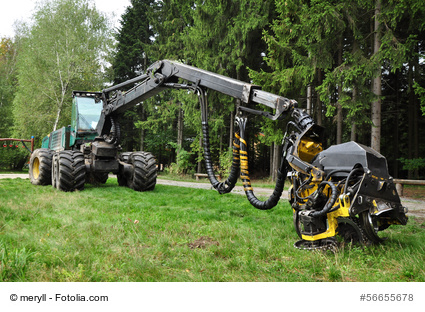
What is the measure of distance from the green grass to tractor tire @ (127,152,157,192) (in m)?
3.16

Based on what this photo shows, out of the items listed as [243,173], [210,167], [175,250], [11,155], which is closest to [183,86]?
[210,167]

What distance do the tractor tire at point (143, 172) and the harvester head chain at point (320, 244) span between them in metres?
6.29

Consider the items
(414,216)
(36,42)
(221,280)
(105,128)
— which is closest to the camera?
(221,280)

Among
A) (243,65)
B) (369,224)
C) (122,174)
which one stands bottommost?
(369,224)

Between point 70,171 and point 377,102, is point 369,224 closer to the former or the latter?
point 377,102

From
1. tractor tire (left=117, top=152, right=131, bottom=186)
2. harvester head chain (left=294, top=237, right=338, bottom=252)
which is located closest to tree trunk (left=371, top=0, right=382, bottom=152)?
harvester head chain (left=294, top=237, right=338, bottom=252)

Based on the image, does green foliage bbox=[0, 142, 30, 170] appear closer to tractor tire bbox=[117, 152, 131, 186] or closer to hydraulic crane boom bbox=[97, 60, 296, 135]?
tractor tire bbox=[117, 152, 131, 186]

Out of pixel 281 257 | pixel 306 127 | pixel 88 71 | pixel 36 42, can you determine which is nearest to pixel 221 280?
pixel 281 257

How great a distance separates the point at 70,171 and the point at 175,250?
6.25 metres

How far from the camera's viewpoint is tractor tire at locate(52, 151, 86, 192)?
9.00 meters

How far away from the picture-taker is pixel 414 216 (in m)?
6.71

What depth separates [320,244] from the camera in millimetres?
3980

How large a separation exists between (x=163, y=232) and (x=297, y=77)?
8601mm

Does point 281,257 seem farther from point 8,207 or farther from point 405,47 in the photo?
point 405,47
